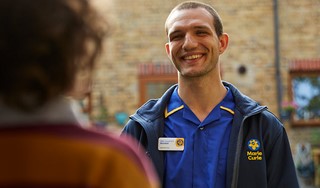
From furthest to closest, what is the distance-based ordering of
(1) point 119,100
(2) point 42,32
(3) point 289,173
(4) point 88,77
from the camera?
(1) point 119,100, (3) point 289,173, (4) point 88,77, (2) point 42,32

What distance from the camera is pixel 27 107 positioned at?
4.23 feet

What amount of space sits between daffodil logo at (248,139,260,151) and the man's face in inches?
17.8

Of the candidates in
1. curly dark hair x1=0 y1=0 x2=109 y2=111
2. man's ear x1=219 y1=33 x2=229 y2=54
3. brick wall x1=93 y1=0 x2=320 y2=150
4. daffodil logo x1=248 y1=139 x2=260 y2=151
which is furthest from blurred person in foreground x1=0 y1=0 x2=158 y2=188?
brick wall x1=93 y1=0 x2=320 y2=150

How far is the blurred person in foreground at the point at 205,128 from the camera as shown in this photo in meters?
3.15

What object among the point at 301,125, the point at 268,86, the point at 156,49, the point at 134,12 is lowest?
→ the point at 301,125

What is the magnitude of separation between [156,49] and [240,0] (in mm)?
1954

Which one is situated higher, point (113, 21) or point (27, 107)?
point (113, 21)

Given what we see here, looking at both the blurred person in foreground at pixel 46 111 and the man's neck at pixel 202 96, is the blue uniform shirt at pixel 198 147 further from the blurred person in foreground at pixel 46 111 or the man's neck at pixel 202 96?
the blurred person in foreground at pixel 46 111

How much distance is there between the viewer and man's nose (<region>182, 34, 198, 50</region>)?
3.35 metres

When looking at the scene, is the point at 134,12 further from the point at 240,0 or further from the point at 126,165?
the point at 126,165

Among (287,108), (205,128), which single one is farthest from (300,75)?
(205,128)

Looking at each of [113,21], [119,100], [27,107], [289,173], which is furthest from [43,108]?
[119,100]

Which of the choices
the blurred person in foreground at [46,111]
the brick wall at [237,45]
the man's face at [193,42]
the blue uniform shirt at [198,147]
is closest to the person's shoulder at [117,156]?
the blurred person in foreground at [46,111]

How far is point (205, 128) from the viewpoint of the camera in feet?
10.8
